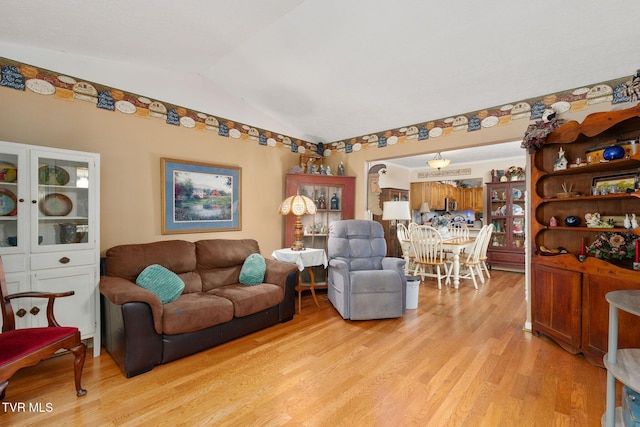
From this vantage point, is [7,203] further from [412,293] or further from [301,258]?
[412,293]

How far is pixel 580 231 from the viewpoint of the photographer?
277cm

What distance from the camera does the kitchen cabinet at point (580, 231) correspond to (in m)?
2.25

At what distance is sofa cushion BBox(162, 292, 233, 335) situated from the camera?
2.27 meters

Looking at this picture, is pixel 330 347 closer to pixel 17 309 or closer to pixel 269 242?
pixel 269 242

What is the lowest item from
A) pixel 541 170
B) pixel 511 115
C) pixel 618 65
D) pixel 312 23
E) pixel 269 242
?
pixel 269 242

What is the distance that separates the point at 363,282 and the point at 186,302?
5.85ft

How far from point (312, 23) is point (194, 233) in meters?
2.57

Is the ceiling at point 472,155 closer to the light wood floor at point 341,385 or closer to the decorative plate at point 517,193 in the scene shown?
the decorative plate at point 517,193

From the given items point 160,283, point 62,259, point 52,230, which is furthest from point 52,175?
point 160,283

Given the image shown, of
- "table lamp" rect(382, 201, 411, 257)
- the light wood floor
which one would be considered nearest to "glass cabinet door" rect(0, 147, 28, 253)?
the light wood floor

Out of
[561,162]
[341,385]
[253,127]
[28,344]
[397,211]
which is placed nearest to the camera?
[28,344]

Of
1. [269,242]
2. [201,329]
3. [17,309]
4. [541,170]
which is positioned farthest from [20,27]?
[541,170]

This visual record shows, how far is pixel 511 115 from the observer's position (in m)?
3.09

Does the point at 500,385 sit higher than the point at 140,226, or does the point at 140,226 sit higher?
the point at 140,226
